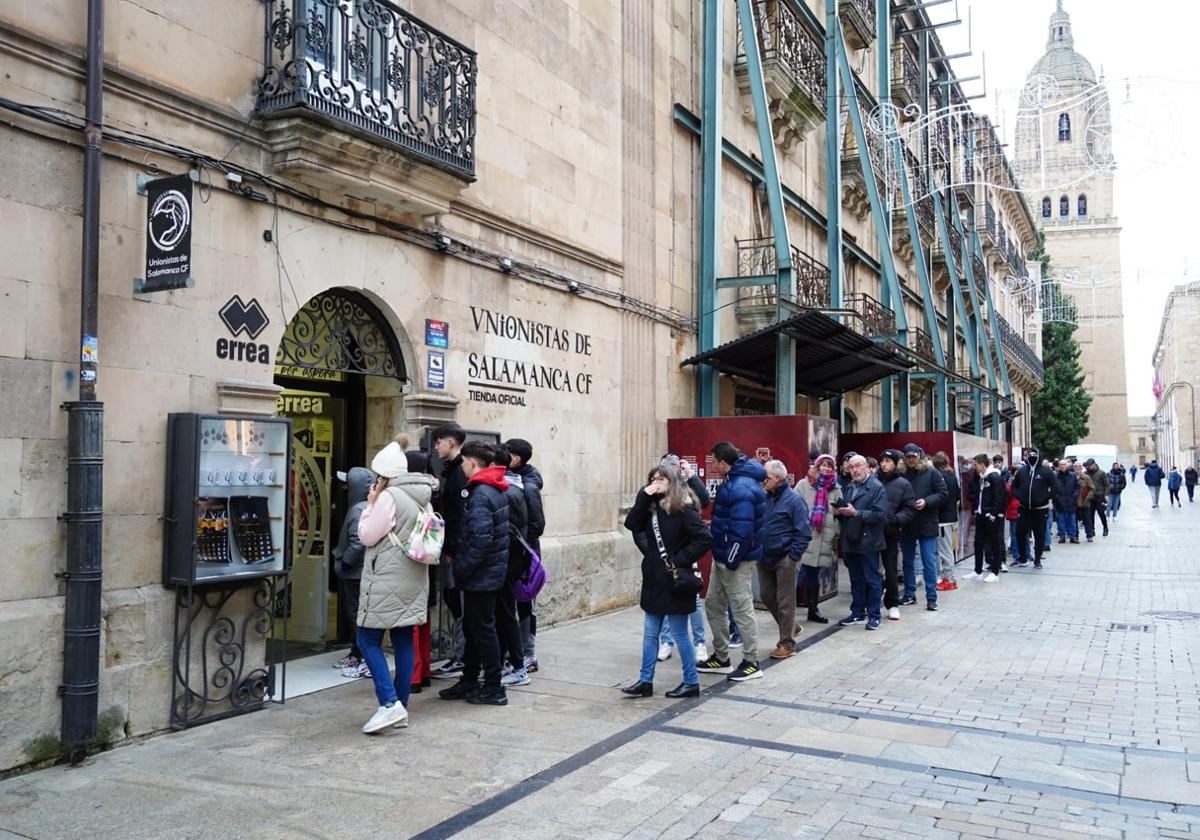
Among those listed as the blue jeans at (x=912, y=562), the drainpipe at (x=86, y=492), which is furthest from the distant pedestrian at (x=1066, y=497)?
the drainpipe at (x=86, y=492)

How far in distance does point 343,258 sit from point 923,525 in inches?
295

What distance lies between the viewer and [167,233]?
587 centimetres

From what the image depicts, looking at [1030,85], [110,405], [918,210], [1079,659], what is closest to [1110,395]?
[918,210]

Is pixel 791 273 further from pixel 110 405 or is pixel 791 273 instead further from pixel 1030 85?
pixel 110 405

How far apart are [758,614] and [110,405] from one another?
24.1ft

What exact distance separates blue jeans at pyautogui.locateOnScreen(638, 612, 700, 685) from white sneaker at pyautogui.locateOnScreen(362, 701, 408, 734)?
1.77 metres

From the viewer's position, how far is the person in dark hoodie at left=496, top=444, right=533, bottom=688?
278 inches

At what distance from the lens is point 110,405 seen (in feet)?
19.1

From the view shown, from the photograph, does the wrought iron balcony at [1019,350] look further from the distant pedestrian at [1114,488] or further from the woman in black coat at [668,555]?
the woman in black coat at [668,555]

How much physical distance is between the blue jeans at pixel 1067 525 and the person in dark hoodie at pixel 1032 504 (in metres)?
5.08

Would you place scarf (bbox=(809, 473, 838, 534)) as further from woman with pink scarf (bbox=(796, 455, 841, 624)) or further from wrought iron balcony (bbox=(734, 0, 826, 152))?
wrought iron balcony (bbox=(734, 0, 826, 152))

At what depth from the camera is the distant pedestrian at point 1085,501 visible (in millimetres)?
21188

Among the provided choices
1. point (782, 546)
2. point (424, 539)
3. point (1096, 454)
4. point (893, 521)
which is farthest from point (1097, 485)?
point (1096, 454)

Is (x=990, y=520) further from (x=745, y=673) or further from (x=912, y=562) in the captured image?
(x=745, y=673)
